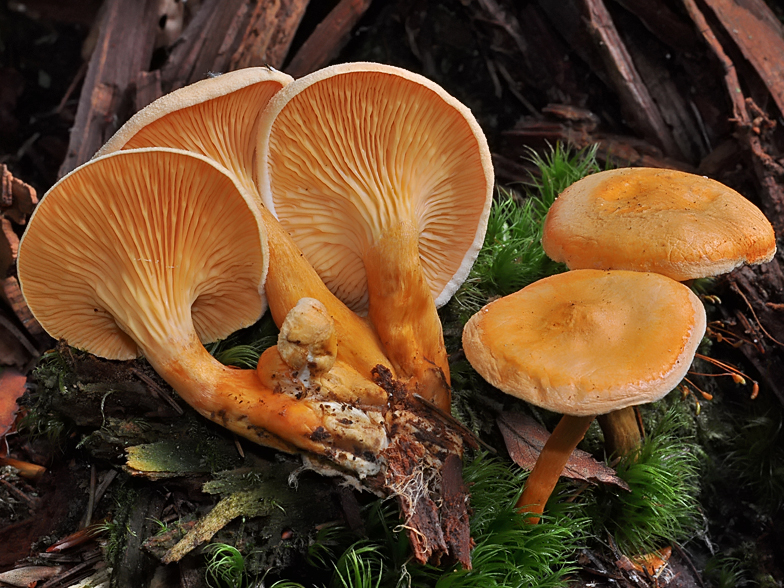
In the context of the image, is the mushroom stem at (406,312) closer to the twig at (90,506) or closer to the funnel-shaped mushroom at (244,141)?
the funnel-shaped mushroom at (244,141)

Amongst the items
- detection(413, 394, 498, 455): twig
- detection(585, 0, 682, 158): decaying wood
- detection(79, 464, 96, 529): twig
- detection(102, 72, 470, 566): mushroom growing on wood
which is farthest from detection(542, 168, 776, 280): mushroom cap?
detection(79, 464, 96, 529): twig

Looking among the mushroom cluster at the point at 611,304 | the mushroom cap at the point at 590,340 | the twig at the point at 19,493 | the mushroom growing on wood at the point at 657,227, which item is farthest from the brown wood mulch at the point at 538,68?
the mushroom cap at the point at 590,340

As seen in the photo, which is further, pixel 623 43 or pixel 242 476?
pixel 623 43

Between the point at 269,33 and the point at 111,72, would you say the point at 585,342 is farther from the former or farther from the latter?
the point at 111,72

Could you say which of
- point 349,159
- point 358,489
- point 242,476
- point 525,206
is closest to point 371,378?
point 358,489

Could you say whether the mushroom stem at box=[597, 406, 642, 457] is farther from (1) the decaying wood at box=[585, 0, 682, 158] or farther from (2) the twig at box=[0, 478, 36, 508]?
(2) the twig at box=[0, 478, 36, 508]

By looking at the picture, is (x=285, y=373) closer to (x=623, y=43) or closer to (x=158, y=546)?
(x=158, y=546)
